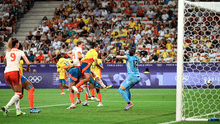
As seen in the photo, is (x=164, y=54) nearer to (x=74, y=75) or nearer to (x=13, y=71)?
(x=74, y=75)

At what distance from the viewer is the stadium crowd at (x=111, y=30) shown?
2383 cm

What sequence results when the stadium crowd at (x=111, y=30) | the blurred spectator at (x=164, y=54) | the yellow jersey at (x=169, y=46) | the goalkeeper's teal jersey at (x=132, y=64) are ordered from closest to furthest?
the goalkeeper's teal jersey at (x=132, y=64) < the blurred spectator at (x=164, y=54) < the yellow jersey at (x=169, y=46) < the stadium crowd at (x=111, y=30)

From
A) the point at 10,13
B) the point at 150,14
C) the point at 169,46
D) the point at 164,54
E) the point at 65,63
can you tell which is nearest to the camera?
the point at 65,63

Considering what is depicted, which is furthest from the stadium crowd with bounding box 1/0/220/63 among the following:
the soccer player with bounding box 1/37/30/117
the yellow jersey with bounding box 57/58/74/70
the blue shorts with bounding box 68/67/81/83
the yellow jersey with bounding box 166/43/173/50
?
the soccer player with bounding box 1/37/30/117

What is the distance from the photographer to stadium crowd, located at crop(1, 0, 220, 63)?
938 inches

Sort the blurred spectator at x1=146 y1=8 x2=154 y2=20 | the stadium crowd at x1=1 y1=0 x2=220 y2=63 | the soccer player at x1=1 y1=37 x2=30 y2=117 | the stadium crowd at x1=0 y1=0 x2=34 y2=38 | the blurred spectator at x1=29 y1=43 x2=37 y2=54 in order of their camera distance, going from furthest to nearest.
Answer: the stadium crowd at x1=0 y1=0 x2=34 y2=38 → the blurred spectator at x1=146 y1=8 x2=154 y2=20 → the blurred spectator at x1=29 y1=43 x2=37 y2=54 → the stadium crowd at x1=1 y1=0 x2=220 y2=63 → the soccer player at x1=1 y1=37 x2=30 y2=117

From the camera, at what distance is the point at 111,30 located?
2620 cm

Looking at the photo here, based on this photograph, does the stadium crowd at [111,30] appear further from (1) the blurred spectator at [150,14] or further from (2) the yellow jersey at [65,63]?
(2) the yellow jersey at [65,63]

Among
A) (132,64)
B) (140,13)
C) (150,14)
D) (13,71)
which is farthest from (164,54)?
(13,71)

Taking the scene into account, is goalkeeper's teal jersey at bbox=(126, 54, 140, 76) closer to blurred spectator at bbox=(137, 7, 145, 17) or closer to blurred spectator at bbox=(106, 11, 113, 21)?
blurred spectator at bbox=(106, 11, 113, 21)

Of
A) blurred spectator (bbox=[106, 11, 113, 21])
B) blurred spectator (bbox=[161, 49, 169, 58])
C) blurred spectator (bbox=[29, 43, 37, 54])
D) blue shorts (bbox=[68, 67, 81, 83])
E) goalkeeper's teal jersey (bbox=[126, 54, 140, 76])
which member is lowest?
blurred spectator (bbox=[161, 49, 169, 58])

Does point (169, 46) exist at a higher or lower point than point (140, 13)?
lower

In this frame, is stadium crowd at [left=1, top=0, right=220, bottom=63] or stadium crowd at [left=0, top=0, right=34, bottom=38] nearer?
stadium crowd at [left=1, top=0, right=220, bottom=63]

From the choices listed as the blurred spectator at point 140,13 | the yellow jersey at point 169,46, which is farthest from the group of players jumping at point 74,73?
the blurred spectator at point 140,13
